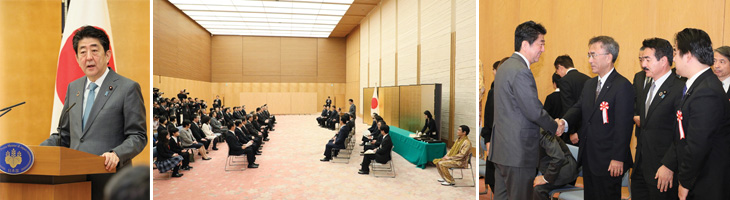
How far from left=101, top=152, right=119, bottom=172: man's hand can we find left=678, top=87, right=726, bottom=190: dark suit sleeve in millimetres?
3790

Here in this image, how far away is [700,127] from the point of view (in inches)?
90.7

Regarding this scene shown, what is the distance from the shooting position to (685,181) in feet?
7.79

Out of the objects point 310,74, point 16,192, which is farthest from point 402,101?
point 310,74

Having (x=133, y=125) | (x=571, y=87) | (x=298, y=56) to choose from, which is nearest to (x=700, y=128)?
→ (x=571, y=87)

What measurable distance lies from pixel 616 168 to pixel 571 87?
4.68 feet

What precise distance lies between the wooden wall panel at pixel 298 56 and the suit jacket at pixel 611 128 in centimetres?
2130

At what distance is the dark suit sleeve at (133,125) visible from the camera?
2.66 m

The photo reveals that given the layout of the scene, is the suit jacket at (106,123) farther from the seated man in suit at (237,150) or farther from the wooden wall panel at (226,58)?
the wooden wall panel at (226,58)

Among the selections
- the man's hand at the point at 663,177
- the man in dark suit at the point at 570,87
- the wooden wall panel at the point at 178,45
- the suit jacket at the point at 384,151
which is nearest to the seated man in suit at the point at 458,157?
the suit jacket at the point at 384,151

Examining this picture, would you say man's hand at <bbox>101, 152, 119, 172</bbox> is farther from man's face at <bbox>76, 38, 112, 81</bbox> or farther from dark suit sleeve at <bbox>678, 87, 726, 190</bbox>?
dark suit sleeve at <bbox>678, 87, 726, 190</bbox>

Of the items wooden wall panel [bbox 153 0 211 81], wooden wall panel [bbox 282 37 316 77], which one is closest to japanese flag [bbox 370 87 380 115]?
wooden wall panel [bbox 153 0 211 81]

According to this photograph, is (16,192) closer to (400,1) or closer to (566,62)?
(566,62)

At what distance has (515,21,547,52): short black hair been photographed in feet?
8.03

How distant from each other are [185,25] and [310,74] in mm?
8283
